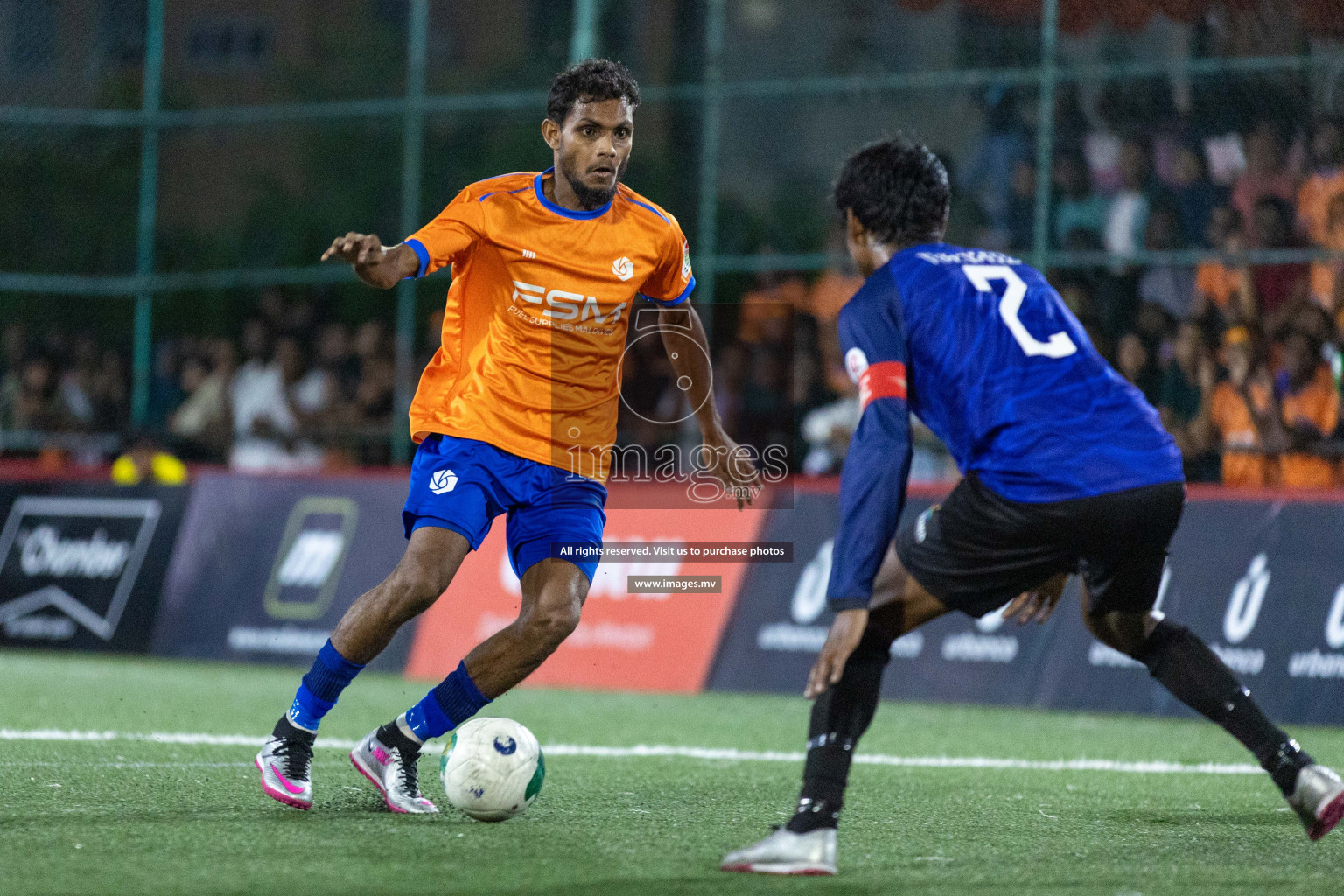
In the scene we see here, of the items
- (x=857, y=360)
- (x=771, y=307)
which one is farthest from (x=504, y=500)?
(x=771, y=307)

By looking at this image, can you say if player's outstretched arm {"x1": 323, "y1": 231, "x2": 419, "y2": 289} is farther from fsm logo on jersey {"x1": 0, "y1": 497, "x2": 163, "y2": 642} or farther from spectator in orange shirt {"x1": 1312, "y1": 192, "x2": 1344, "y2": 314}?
fsm logo on jersey {"x1": 0, "y1": 497, "x2": 163, "y2": 642}

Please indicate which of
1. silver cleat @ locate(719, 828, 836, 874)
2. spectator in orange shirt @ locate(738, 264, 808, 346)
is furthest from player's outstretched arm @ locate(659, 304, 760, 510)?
spectator in orange shirt @ locate(738, 264, 808, 346)

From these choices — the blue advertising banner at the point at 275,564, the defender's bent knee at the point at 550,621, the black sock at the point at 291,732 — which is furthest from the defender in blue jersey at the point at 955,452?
→ the blue advertising banner at the point at 275,564

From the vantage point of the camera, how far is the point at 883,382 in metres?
4.45

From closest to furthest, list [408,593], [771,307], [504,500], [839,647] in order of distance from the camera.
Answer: [839,647] → [408,593] → [504,500] → [771,307]

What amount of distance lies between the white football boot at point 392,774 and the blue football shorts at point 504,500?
0.71 m

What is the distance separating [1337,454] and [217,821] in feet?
25.0

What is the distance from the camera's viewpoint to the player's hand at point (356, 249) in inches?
201

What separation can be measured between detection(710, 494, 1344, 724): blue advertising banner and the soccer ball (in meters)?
4.19

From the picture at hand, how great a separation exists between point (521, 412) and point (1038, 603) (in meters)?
1.83

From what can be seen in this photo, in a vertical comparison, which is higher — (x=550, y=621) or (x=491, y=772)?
(x=550, y=621)

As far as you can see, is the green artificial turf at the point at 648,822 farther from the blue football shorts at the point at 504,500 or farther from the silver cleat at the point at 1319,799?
the blue football shorts at the point at 504,500

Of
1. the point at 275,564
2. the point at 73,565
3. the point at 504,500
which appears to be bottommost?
the point at 73,565

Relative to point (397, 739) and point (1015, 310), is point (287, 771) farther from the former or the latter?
point (1015, 310)
